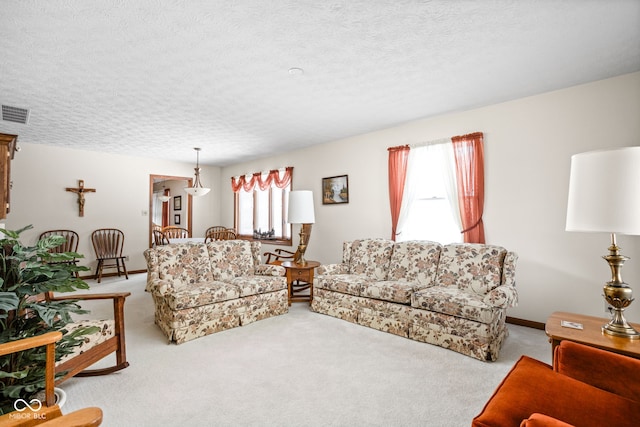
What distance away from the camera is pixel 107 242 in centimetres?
616

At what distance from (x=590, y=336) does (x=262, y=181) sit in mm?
5890

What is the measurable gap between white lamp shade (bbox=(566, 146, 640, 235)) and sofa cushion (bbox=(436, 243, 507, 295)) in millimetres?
1540

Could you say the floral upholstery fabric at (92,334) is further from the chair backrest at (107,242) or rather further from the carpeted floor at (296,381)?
the chair backrest at (107,242)

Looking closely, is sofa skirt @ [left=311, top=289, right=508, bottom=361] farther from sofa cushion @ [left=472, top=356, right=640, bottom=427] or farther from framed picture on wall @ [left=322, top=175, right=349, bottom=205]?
framed picture on wall @ [left=322, top=175, right=349, bottom=205]

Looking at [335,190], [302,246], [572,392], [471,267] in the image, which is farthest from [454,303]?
[335,190]

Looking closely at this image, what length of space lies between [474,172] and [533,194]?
2.15 feet

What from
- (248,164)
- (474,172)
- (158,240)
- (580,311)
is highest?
(248,164)

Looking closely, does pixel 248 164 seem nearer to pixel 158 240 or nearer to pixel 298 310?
pixel 158 240

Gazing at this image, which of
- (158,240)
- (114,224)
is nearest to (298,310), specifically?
(158,240)

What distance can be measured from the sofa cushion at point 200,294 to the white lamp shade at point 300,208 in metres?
1.44

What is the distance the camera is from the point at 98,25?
2.10 m

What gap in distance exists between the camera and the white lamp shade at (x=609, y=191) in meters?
1.56

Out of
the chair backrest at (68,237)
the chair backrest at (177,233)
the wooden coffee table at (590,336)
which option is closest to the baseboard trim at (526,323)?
the wooden coffee table at (590,336)

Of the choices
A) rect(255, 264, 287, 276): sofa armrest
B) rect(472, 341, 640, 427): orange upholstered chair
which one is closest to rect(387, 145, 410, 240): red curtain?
rect(255, 264, 287, 276): sofa armrest
